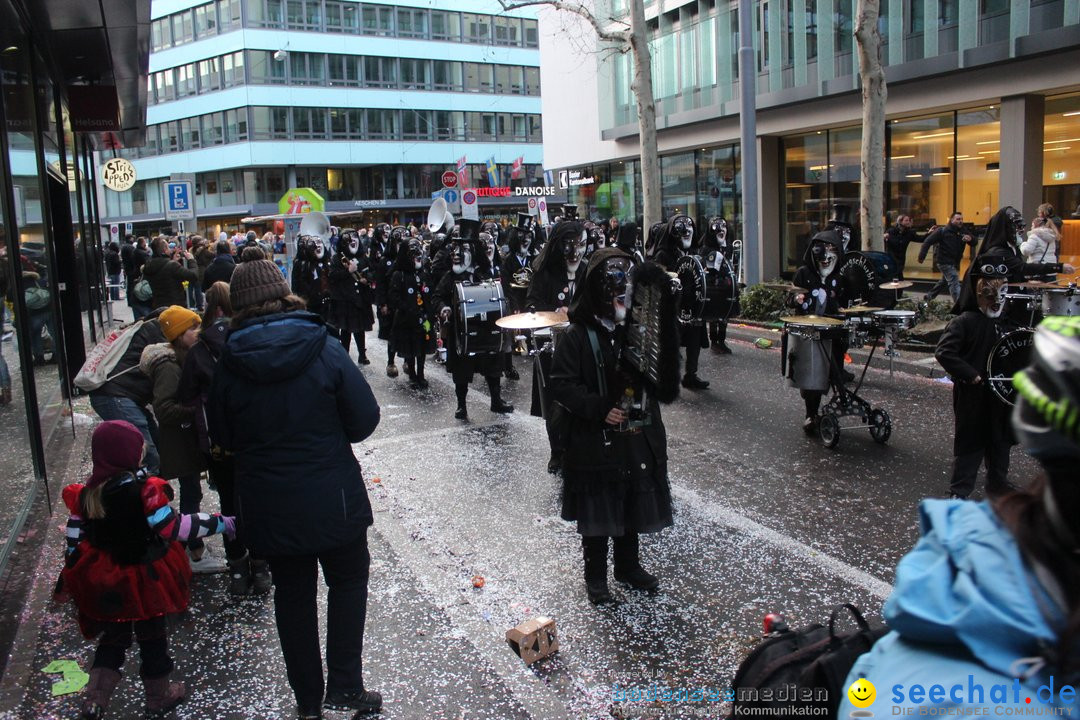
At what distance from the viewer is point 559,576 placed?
5184 millimetres

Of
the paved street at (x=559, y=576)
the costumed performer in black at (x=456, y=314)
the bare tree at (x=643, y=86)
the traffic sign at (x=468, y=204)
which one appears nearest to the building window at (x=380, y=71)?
Result: the bare tree at (x=643, y=86)

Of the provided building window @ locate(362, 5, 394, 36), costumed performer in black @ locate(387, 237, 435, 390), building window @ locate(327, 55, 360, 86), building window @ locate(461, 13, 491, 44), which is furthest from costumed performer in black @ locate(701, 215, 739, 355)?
building window @ locate(461, 13, 491, 44)

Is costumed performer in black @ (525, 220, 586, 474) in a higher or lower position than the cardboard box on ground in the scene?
higher

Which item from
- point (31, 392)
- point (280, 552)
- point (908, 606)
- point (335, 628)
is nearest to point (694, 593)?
point (335, 628)

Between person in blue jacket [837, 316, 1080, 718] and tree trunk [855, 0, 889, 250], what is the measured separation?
13.4 metres

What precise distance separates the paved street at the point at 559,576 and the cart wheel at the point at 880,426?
122 mm

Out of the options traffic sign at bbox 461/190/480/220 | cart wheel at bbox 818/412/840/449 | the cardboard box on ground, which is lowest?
the cardboard box on ground

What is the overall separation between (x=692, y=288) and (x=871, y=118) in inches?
219

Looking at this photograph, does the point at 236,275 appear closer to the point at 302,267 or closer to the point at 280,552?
the point at 280,552

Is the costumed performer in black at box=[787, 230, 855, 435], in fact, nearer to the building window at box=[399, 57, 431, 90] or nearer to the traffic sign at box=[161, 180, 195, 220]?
the traffic sign at box=[161, 180, 195, 220]

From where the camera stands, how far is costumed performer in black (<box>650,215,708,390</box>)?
33.7 ft

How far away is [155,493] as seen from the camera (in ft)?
12.3

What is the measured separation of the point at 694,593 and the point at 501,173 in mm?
62534

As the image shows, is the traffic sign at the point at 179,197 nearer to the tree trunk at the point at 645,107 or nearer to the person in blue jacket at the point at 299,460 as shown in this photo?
the tree trunk at the point at 645,107
